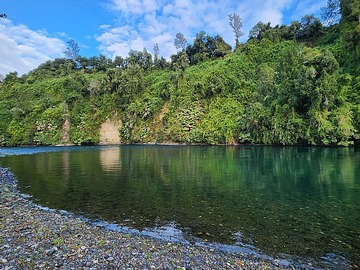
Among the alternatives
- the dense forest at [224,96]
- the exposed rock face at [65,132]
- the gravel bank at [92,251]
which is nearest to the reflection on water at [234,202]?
the gravel bank at [92,251]

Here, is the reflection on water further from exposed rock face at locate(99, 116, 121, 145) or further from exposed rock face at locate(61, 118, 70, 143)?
exposed rock face at locate(61, 118, 70, 143)

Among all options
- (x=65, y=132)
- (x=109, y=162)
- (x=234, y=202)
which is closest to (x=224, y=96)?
(x=109, y=162)

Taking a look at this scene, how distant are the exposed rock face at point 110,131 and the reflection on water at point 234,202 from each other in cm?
5175

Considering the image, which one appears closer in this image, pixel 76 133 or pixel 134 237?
pixel 134 237

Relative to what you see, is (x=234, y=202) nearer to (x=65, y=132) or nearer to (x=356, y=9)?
(x=356, y=9)

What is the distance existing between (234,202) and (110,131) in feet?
220

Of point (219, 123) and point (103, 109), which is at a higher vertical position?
point (103, 109)

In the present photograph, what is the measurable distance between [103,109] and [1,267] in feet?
248

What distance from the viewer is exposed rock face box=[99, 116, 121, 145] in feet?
247

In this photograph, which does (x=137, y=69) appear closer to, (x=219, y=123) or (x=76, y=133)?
(x=76, y=133)

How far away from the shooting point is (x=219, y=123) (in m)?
62.6

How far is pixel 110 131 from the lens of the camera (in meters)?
76.5

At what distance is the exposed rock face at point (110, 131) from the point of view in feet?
247

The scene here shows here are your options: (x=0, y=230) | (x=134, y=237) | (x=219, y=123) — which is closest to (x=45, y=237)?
(x=0, y=230)
